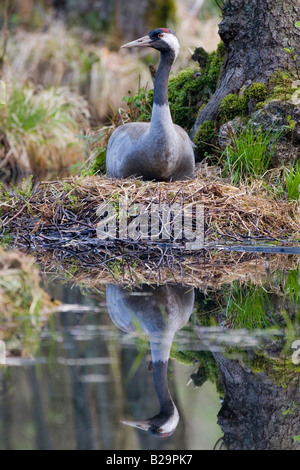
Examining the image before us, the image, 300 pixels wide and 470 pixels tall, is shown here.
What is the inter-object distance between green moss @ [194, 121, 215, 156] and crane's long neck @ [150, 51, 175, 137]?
2.83ft

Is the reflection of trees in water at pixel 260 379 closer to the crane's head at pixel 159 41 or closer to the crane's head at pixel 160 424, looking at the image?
the crane's head at pixel 160 424

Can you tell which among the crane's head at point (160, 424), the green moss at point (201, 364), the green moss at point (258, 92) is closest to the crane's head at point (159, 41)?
the green moss at point (258, 92)

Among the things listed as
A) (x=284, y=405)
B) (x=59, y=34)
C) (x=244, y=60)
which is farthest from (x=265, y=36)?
(x=59, y=34)

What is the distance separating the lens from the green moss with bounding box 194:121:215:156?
6.73m

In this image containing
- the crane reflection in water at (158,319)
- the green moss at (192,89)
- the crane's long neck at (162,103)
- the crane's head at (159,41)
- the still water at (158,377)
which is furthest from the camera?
the green moss at (192,89)

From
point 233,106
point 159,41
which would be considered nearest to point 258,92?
point 233,106

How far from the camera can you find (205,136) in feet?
22.1

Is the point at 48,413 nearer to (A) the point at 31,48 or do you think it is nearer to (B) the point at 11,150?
(B) the point at 11,150

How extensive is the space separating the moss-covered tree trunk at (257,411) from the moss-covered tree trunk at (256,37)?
4.10m

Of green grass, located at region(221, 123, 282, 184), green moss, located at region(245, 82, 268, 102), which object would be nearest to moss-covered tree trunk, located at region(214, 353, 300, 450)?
green grass, located at region(221, 123, 282, 184)

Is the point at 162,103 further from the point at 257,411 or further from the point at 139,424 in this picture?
the point at 139,424

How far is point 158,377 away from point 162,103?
3.42 m

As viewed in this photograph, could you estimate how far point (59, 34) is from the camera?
1416 cm

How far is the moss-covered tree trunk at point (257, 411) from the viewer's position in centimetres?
241
